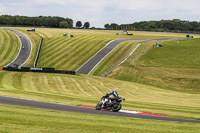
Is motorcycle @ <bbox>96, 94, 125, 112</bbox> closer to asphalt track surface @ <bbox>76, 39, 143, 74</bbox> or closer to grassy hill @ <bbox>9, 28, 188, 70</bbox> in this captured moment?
asphalt track surface @ <bbox>76, 39, 143, 74</bbox>

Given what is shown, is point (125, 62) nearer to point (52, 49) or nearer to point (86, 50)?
point (86, 50)

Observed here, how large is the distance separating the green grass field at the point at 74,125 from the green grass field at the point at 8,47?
252 ft

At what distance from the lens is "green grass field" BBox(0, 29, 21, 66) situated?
324ft

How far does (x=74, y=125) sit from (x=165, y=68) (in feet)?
219

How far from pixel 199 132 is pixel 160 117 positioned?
629 cm

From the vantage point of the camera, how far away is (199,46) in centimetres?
10906

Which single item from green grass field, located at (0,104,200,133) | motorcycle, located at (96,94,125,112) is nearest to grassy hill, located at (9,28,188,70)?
motorcycle, located at (96,94,125,112)

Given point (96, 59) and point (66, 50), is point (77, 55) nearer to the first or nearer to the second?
point (66, 50)

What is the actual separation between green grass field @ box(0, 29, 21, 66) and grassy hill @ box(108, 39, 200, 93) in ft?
123

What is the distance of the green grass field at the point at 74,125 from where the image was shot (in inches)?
662

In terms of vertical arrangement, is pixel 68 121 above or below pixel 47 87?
above

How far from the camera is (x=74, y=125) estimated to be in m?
18.3

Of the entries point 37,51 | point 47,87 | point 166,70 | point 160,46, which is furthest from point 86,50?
point 47,87

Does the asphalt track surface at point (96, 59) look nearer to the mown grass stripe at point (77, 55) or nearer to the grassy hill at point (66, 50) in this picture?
the grassy hill at point (66, 50)
